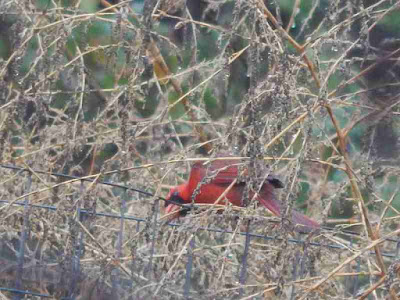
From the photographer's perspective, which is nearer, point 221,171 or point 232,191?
point 221,171

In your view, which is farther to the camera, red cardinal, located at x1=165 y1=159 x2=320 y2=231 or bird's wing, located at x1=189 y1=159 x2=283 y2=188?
red cardinal, located at x1=165 y1=159 x2=320 y2=231

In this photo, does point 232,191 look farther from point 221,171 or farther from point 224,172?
point 221,171

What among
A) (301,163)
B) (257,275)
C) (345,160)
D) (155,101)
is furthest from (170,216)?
(155,101)

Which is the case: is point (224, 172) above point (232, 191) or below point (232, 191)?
above

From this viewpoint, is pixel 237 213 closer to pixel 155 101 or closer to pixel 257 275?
pixel 257 275

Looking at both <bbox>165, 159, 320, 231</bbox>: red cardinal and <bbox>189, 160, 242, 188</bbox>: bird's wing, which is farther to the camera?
<bbox>165, 159, 320, 231</bbox>: red cardinal

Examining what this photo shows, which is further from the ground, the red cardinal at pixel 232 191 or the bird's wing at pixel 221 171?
the bird's wing at pixel 221 171

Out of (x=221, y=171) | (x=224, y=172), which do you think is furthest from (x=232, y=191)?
(x=221, y=171)

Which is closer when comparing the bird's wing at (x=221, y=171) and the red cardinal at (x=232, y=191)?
the bird's wing at (x=221, y=171)

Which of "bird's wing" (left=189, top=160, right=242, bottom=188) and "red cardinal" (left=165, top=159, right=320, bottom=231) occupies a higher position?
"bird's wing" (left=189, top=160, right=242, bottom=188)

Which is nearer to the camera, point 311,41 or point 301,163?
point 301,163

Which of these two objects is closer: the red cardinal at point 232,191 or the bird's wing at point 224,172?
the bird's wing at point 224,172

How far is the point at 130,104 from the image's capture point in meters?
3.68

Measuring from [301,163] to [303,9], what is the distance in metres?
4.56
